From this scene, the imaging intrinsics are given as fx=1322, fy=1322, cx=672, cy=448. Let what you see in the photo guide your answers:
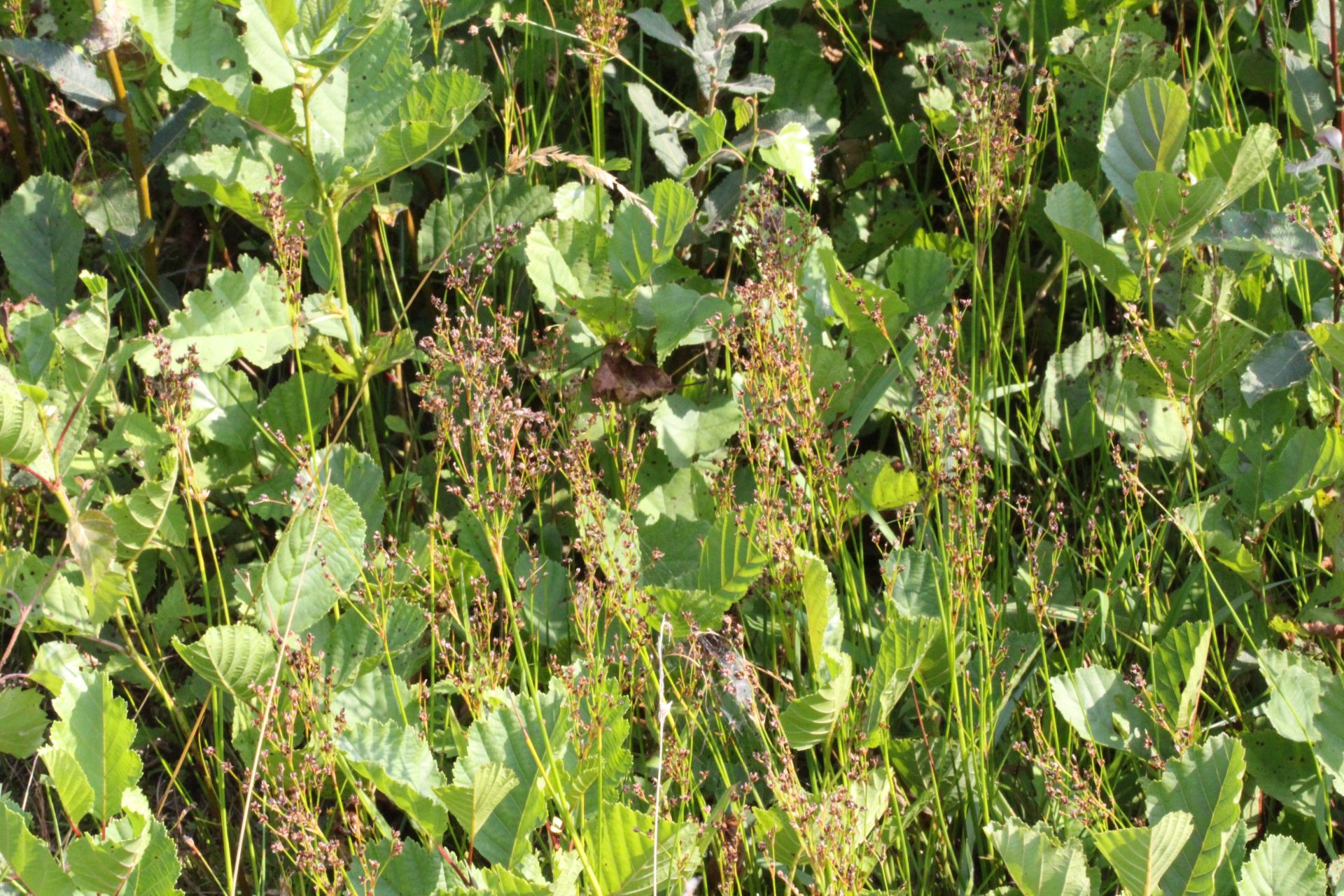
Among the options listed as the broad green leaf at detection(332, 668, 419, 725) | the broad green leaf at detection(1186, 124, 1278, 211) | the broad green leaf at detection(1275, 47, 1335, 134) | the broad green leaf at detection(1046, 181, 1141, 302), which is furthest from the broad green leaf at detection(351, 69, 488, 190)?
the broad green leaf at detection(1275, 47, 1335, 134)

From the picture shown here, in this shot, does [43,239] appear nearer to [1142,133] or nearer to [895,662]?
[895,662]

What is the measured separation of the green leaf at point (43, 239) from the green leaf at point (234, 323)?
29 centimetres

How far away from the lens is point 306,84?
207 cm

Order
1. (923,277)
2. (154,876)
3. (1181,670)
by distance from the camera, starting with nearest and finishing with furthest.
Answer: (154,876)
(1181,670)
(923,277)

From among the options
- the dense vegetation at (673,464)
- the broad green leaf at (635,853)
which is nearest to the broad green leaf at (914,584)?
the dense vegetation at (673,464)

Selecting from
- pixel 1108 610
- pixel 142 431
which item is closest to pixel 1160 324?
pixel 1108 610

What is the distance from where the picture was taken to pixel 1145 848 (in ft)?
5.05

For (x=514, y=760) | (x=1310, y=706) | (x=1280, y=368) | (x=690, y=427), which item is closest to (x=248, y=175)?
(x=690, y=427)

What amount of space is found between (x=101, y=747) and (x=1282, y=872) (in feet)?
4.96

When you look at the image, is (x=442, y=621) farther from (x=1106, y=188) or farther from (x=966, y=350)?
(x=1106, y=188)

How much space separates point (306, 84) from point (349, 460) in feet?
2.00

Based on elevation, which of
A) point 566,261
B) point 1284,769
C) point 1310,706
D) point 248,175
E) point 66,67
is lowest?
point 1284,769

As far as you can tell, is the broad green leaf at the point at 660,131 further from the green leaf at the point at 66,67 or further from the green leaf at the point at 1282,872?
the green leaf at the point at 1282,872

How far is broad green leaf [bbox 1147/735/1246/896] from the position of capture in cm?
163
